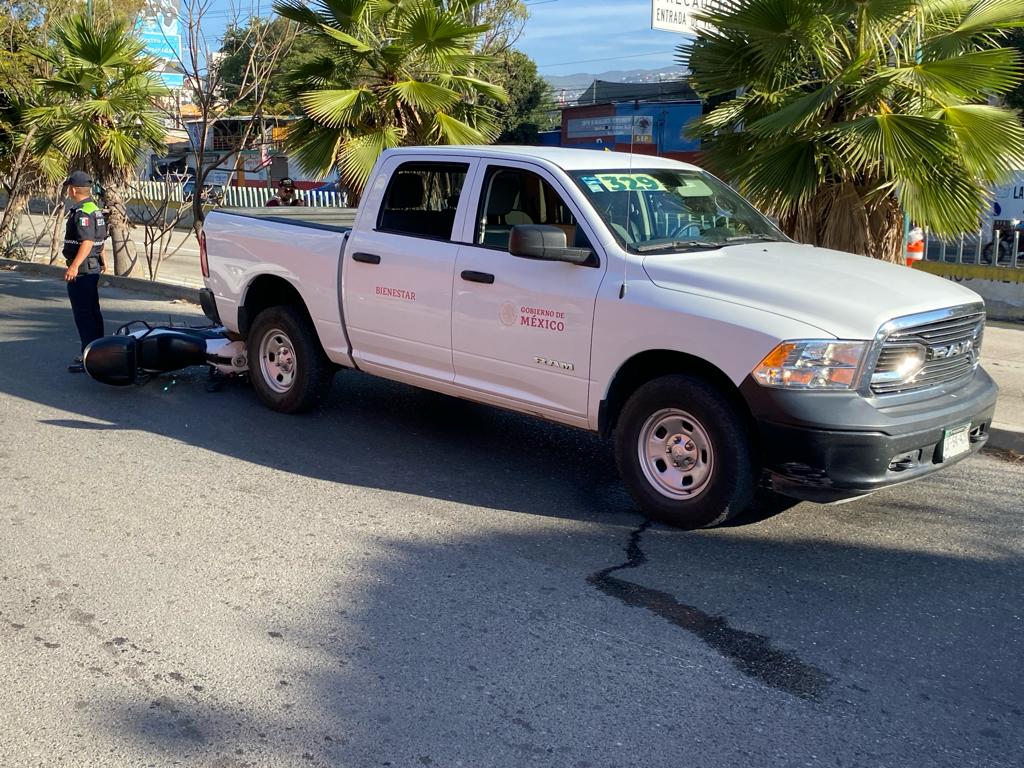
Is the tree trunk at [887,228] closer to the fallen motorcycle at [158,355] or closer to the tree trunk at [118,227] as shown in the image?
the fallen motorcycle at [158,355]

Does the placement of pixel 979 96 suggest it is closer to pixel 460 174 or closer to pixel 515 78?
pixel 460 174

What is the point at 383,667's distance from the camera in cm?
416

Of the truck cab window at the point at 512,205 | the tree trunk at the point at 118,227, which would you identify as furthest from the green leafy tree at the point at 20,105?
the truck cab window at the point at 512,205

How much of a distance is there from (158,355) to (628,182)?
4.36 m

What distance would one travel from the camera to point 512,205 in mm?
6645

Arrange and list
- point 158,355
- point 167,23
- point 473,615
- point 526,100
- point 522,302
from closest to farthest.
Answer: point 473,615, point 522,302, point 158,355, point 167,23, point 526,100

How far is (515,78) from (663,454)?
163 feet

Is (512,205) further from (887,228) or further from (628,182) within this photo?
(887,228)

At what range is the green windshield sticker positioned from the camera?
6328mm

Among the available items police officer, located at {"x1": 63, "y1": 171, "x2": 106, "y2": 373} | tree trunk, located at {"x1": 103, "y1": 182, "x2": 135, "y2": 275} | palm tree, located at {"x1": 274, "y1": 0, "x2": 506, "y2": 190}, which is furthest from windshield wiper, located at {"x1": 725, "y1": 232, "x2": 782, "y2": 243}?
tree trunk, located at {"x1": 103, "y1": 182, "x2": 135, "y2": 275}

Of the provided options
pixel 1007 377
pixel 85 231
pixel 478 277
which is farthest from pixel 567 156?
pixel 1007 377

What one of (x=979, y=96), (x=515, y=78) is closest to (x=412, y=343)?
(x=979, y=96)

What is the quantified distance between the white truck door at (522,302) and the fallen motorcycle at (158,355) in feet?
9.00

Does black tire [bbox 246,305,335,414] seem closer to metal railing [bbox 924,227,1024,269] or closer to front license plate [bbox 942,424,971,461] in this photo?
front license plate [bbox 942,424,971,461]
